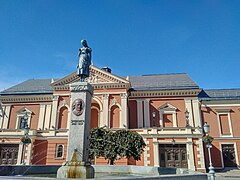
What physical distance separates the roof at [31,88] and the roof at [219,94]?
21.9 metres

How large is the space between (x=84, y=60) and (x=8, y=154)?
2187 centimetres

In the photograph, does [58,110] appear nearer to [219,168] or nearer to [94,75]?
[94,75]

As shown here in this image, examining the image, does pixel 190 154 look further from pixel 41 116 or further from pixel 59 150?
pixel 41 116

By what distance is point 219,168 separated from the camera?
24.4 m

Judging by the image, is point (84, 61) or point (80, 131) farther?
point (84, 61)

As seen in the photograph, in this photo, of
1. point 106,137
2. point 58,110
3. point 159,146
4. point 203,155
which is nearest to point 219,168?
point 203,155

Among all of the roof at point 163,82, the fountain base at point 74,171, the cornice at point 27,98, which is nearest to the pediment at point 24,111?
the cornice at point 27,98

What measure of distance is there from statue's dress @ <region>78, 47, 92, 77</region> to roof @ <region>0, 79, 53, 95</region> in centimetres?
2172

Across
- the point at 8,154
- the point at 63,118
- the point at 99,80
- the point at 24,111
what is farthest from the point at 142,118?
the point at 8,154

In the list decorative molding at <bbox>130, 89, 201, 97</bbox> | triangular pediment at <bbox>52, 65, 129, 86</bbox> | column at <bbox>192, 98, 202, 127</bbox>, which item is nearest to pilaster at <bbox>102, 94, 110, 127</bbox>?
triangular pediment at <bbox>52, 65, 129, 86</bbox>

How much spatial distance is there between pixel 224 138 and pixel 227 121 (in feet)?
7.56

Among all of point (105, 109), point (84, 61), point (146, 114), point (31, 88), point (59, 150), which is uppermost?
point (31, 88)

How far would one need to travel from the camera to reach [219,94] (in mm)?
29188

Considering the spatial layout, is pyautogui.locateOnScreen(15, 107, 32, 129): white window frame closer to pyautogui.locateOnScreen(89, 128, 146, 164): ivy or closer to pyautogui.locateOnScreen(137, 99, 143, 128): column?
pyautogui.locateOnScreen(89, 128, 146, 164): ivy
